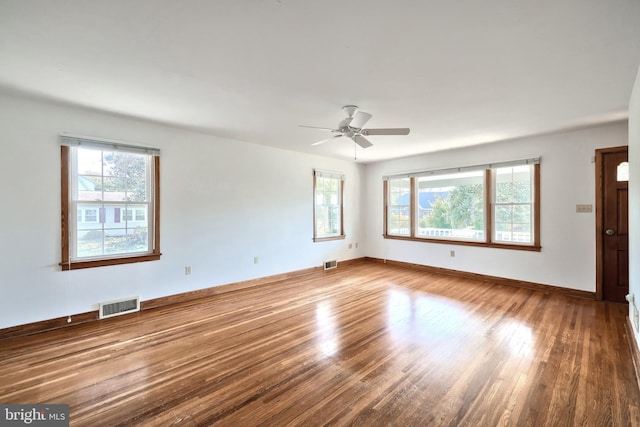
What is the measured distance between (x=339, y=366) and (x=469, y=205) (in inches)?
171

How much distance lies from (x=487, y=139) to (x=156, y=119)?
511 cm

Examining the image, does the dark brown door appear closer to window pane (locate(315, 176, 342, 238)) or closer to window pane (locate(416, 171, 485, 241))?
window pane (locate(416, 171, 485, 241))

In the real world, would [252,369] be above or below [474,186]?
below

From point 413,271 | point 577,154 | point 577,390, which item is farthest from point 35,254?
point 577,154

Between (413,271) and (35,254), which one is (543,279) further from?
(35,254)

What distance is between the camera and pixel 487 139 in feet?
15.6

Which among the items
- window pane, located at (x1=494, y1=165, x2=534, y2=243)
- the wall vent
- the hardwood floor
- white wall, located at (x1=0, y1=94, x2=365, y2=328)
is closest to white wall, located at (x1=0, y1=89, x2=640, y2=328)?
white wall, located at (x1=0, y1=94, x2=365, y2=328)

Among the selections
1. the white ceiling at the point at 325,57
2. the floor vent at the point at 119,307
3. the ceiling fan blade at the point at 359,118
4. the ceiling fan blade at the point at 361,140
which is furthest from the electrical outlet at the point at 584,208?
the floor vent at the point at 119,307

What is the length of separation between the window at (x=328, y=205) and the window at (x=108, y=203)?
121 inches

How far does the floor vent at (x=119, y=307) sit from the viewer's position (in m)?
3.49

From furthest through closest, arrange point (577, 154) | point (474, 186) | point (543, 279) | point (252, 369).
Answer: point (474, 186), point (543, 279), point (577, 154), point (252, 369)

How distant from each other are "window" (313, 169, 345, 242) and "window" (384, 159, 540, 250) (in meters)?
1.15

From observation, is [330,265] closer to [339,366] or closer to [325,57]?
[339,366]

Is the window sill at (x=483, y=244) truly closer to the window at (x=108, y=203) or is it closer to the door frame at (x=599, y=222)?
the door frame at (x=599, y=222)
